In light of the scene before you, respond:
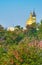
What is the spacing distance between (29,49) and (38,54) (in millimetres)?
514

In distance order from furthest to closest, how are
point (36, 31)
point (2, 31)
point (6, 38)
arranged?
point (36, 31), point (2, 31), point (6, 38)

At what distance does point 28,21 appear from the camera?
3342 inches

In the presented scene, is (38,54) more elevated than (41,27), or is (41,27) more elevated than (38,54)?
(41,27)

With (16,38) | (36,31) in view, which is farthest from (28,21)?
(16,38)

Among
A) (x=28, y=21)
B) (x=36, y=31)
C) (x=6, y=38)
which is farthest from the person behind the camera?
(x=28, y=21)

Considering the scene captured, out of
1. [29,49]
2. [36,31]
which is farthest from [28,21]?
[29,49]

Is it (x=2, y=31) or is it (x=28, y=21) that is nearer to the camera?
(x=2, y=31)

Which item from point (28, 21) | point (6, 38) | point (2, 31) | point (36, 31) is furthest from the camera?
point (28, 21)

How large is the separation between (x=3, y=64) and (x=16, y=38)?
3320cm

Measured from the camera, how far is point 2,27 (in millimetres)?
67750

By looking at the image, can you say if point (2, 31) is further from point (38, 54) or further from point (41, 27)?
point (38, 54)

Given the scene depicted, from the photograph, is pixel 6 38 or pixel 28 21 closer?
pixel 6 38

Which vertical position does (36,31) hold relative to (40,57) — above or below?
above

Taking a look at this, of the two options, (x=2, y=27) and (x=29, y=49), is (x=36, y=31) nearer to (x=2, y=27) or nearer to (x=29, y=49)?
(x=2, y=27)
